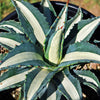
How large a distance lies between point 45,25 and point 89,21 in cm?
21

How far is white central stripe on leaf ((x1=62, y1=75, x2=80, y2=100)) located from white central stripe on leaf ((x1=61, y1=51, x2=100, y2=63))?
0.32 feet

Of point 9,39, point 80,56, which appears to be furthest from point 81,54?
point 9,39

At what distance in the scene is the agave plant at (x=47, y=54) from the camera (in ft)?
2.45

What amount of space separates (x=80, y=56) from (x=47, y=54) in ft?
0.51

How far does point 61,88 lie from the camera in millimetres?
849

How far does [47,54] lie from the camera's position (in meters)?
0.85

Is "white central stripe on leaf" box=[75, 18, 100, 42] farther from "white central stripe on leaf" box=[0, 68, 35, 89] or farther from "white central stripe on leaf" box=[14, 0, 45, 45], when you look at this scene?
"white central stripe on leaf" box=[0, 68, 35, 89]

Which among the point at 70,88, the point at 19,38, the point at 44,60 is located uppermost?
the point at 19,38

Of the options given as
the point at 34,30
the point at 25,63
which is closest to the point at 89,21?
the point at 34,30

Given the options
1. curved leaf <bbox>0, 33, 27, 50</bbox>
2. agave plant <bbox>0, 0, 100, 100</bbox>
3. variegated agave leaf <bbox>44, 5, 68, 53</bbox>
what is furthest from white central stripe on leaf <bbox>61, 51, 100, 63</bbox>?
curved leaf <bbox>0, 33, 27, 50</bbox>

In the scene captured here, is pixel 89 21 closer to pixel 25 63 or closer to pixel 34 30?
pixel 34 30

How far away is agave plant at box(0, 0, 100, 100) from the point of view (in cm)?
75

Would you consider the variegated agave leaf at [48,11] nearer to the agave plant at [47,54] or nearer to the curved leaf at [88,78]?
the agave plant at [47,54]

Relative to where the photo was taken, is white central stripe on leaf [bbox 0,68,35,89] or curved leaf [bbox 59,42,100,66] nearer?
curved leaf [bbox 59,42,100,66]
